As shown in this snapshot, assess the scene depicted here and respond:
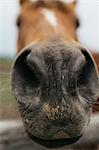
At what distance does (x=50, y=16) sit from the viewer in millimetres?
1601

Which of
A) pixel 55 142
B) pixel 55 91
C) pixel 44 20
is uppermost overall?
pixel 44 20

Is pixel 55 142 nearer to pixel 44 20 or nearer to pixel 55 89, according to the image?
pixel 55 89

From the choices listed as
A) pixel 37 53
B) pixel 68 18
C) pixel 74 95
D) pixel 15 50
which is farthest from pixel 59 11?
pixel 74 95

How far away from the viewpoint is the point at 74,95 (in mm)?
1154

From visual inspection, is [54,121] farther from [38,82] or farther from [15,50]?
[15,50]

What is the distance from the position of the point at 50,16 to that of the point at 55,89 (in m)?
0.54

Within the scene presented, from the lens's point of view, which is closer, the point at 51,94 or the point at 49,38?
the point at 51,94

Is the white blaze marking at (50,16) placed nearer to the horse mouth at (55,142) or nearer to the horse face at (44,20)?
the horse face at (44,20)

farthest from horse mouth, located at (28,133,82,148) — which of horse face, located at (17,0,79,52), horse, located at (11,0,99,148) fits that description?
horse face, located at (17,0,79,52)

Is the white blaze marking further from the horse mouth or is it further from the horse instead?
the horse mouth

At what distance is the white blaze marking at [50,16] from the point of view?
5.06 ft

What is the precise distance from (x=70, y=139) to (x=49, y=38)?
1.26 feet

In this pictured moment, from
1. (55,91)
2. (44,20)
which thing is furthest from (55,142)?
(44,20)

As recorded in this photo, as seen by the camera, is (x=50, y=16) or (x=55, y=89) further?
(x=50, y=16)
